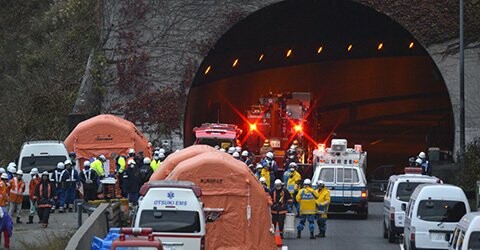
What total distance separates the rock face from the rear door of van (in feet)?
82.3

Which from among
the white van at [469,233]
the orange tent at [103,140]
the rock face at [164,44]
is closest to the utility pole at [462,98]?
the rock face at [164,44]

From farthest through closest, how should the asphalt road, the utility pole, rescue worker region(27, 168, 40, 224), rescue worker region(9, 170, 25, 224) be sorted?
the utility pole → rescue worker region(27, 168, 40, 224) → rescue worker region(9, 170, 25, 224) → the asphalt road

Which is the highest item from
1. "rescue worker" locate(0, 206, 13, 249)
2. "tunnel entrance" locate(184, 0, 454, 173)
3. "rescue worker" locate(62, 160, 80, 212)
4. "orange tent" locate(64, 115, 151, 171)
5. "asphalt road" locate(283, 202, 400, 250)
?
"tunnel entrance" locate(184, 0, 454, 173)

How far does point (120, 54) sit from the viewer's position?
5150 cm

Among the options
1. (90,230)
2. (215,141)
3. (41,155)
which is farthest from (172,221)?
(215,141)

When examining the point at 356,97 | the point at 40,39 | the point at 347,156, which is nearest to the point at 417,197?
the point at 347,156

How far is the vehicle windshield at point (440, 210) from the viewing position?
28516mm

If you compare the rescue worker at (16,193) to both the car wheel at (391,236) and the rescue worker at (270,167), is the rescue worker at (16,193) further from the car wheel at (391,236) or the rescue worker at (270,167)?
the car wheel at (391,236)

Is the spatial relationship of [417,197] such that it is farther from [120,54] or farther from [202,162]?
[120,54]

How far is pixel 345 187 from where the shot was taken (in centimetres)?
3906

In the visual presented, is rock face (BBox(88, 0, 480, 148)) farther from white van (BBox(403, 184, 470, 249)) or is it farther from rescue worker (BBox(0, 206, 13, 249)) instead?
white van (BBox(403, 184, 470, 249))

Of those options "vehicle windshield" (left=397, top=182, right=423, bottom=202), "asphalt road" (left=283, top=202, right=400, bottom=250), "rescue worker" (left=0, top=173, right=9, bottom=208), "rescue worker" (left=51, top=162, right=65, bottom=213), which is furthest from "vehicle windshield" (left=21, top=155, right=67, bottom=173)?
"vehicle windshield" (left=397, top=182, right=423, bottom=202)

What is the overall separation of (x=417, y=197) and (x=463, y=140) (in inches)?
755

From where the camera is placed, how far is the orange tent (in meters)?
42.6
